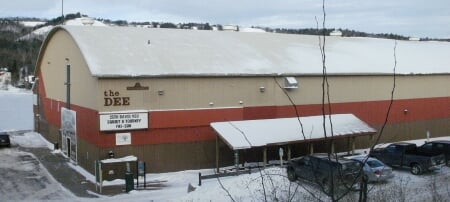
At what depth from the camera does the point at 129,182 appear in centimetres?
2716

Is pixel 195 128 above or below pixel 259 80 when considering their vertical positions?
below

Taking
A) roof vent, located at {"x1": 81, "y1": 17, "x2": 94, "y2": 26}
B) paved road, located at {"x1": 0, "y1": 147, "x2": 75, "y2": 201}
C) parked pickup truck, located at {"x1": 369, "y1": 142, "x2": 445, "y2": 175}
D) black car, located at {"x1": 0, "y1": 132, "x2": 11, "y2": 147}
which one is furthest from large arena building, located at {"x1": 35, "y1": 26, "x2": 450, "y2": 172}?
parked pickup truck, located at {"x1": 369, "y1": 142, "x2": 445, "y2": 175}

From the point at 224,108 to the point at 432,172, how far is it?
13.4m

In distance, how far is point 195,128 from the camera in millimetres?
33406

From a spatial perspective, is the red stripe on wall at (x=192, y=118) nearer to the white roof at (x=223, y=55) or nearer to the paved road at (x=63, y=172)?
A: the paved road at (x=63, y=172)

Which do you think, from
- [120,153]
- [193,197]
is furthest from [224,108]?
[193,197]

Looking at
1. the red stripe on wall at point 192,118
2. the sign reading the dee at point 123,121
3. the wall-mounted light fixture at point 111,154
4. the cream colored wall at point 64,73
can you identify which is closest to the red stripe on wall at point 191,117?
the red stripe on wall at point 192,118

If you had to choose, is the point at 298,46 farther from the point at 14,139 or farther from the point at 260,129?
A: the point at 14,139

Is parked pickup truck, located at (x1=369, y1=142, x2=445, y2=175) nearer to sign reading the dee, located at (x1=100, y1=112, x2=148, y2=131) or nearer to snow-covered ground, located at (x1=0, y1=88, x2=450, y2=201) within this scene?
snow-covered ground, located at (x1=0, y1=88, x2=450, y2=201)

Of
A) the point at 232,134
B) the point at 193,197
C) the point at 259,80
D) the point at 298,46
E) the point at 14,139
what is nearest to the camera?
the point at 193,197

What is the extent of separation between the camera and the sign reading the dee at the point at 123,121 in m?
31.0

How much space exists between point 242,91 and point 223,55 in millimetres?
3833

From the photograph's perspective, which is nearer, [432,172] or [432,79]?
[432,172]

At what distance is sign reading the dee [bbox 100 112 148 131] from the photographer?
31016 mm
